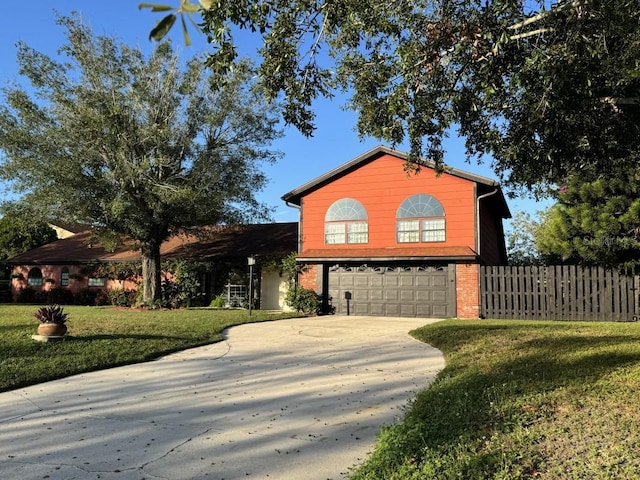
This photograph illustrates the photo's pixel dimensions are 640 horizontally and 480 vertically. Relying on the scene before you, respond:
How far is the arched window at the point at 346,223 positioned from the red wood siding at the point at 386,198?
0.20m

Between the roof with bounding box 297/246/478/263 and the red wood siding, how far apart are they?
343 mm

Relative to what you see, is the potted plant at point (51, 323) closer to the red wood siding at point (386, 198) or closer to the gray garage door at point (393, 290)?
the gray garage door at point (393, 290)

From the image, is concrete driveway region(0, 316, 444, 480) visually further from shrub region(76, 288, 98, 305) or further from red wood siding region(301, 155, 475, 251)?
shrub region(76, 288, 98, 305)

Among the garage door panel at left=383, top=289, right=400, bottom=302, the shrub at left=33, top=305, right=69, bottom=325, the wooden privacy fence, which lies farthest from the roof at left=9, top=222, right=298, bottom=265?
the shrub at left=33, top=305, right=69, bottom=325

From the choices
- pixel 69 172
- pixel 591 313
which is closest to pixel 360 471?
pixel 591 313

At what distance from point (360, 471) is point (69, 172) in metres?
18.1

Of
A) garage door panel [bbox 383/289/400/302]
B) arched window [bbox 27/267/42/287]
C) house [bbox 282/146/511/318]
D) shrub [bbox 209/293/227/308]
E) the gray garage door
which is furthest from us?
arched window [bbox 27/267/42/287]

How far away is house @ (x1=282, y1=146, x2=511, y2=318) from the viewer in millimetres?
18750

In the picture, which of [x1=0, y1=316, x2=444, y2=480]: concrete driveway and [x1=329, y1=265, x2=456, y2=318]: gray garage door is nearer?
[x1=0, y1=316, x2=444, y2=480]: concrete driveway

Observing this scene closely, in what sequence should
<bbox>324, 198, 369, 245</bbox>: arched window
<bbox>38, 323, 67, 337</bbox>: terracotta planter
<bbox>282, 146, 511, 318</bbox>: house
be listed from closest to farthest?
1. <bbox>38, 323, 67, 337</bbox>: terracotta planter
2. <bbox>282, 146, 511, 318</bbox>: house
3. <bbox>324, 198, 369, 245</bbox>: arched window

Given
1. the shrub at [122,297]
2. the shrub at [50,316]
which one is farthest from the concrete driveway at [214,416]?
the shrub at [122,297]

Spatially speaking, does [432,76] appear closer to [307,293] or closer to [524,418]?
[524,418]

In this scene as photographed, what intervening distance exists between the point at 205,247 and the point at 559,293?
17.8 meters

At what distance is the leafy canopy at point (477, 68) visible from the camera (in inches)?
222
